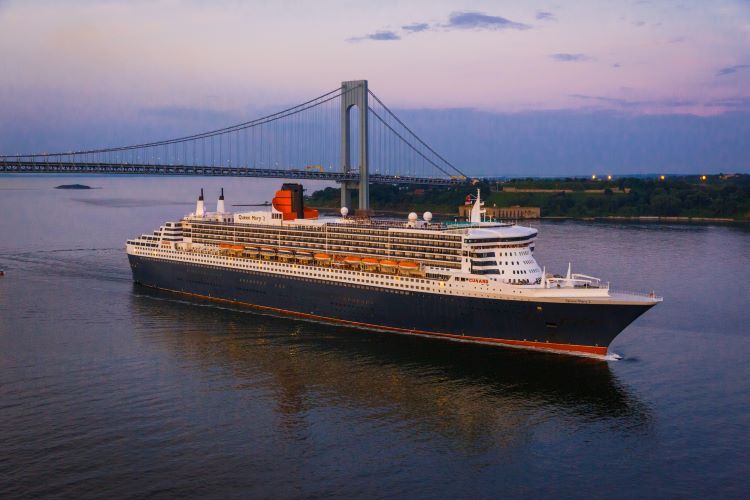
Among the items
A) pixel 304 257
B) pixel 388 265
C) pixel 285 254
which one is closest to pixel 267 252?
pixel 285 254

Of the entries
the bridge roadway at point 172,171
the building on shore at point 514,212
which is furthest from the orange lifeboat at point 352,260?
the building on shore at point 514,212

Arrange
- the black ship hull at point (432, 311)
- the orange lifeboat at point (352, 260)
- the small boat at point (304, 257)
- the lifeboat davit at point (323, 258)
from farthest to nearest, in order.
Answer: the small boat at point (304, 257) < the lifeboat davit at point (323, 258) < the orange lifeboat at point (352, 260) < the black ship hull at point (432, 311)

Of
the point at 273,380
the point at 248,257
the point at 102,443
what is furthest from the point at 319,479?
the point at 248,257

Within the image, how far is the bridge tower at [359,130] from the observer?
221 feet

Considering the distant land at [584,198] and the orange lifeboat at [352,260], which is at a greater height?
the distant land at [584,198]

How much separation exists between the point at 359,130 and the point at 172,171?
18.7 m

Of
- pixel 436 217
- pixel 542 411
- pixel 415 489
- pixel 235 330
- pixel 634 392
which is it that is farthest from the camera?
pixel 436 217

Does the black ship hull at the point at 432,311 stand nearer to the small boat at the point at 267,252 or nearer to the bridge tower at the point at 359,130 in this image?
the small boat at the point at 267,252

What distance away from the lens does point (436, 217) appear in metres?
88.6

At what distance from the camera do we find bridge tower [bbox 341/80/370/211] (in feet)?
221

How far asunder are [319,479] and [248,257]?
18.1 meters

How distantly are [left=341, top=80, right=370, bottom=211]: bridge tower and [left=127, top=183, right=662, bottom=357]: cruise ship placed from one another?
112ft

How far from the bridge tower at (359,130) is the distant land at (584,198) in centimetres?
2409

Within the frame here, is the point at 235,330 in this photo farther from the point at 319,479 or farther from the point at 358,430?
the point at 319,479
